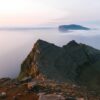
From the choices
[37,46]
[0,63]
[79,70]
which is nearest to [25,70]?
[37,46]

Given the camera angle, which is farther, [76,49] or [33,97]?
[76,49]

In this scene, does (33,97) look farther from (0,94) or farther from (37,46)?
(37,46)

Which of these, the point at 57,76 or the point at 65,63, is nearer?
the point at 57,76

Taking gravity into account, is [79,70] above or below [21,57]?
above

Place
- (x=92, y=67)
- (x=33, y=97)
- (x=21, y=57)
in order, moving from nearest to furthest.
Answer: (x=33, y=97), (x=92, y=67), (x=21, y=57)

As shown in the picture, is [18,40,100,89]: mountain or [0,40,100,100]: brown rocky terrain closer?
[0,40,100,100]: brown rocky terrain

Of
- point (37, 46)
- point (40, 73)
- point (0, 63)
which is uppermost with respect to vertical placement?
point (37, 46)

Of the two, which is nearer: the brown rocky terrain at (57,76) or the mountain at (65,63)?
the brown rocky terrain at (57,76)

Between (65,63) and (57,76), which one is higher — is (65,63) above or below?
above
